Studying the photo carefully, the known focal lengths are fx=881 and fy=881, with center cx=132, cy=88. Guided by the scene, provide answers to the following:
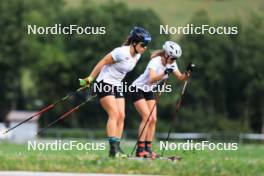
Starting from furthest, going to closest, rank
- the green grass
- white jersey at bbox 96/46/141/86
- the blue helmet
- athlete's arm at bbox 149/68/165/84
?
athlete's arm at bbox 149/68/165/84, the blue helmet, white jersey at bbox 96/46/141/86, the green grass

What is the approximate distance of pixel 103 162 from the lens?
12773 mm

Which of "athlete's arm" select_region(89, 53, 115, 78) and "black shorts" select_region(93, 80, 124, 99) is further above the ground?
"athlete's arm" select_region(89, 53, 115, 78)

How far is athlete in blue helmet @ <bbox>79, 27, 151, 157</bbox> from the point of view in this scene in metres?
14.5

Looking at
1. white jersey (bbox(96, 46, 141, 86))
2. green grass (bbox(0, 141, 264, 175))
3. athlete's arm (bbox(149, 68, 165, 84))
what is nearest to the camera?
green grass (bbox(0, 141, 264, 175))

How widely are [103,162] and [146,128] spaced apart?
3.13 meters

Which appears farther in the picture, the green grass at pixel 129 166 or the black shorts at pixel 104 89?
the black shorts at pixel 104 89

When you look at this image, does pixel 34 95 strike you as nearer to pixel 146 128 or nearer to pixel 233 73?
pixel 233 73

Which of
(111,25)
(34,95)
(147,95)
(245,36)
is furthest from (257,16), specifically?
(147,95)

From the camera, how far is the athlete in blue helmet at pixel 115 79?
14.5 meters

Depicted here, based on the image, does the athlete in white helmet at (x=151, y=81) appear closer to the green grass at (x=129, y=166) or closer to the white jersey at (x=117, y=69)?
the white jersey at (x=117, y=69)

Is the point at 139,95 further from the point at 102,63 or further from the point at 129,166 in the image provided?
the point at 129,166

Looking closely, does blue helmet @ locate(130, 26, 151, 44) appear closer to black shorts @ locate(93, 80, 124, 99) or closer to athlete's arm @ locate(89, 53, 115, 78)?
athlete's arm @ locate(89, 53, 115, 78)

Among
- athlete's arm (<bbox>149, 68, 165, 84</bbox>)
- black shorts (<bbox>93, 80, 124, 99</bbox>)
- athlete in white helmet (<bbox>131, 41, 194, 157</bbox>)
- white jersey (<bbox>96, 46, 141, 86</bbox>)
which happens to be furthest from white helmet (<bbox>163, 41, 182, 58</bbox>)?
black shorts (<bbox>93, 80, 124, 99</bbox>)

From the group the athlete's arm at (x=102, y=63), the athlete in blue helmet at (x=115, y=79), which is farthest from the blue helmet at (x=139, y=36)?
the athlete's arm at (x=102, y=63)
